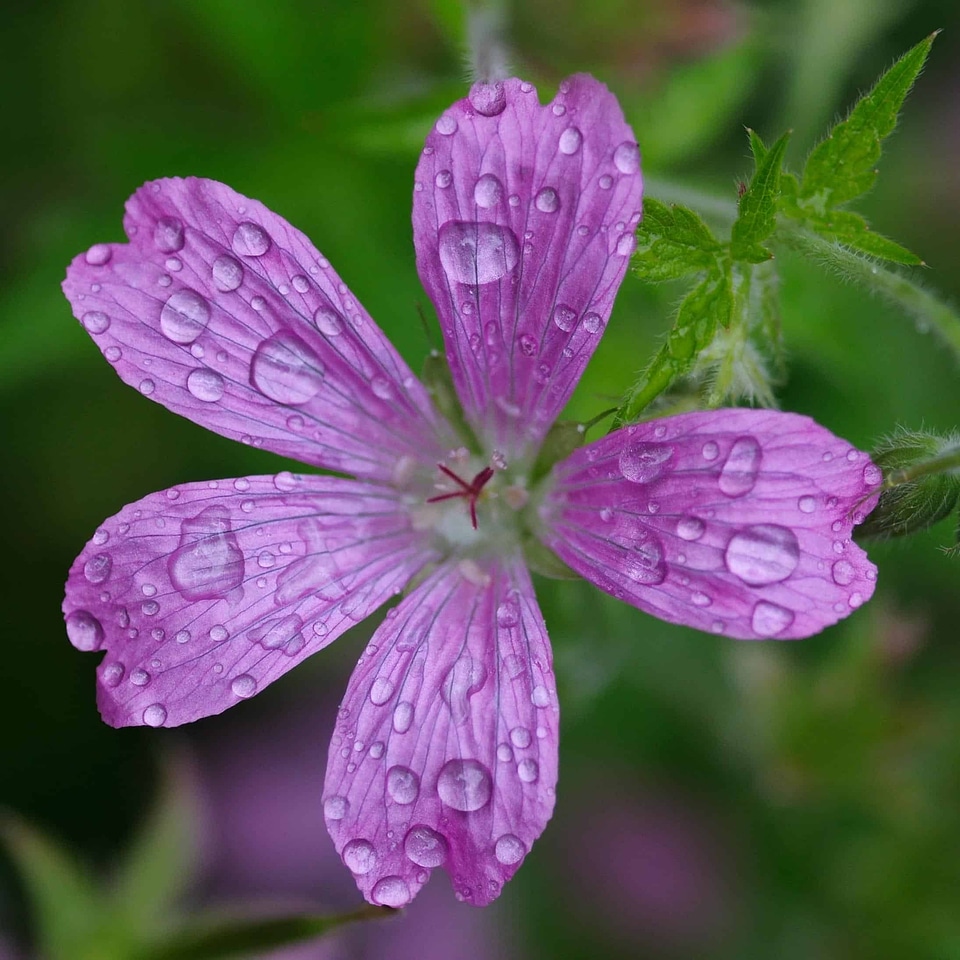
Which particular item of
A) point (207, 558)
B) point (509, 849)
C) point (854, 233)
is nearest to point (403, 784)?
point (509, 849)

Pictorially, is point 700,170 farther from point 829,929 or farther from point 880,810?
point 829,929

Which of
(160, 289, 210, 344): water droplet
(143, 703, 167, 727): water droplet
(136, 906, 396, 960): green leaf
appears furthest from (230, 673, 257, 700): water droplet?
(160, 289, 210, 344): water droplet

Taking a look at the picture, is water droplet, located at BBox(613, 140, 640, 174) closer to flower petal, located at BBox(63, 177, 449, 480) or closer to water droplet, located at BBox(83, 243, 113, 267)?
flower petal, located at BBox(63, 177, 449, 480)

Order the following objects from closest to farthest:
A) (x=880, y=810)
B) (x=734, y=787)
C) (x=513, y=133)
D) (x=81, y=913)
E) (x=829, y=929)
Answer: (x=513, y=133) → (x=81, y=913) → (x=880, y=810) → (x=829, y=929) → (x=734, y=787)

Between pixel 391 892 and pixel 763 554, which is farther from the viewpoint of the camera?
pixel 391 892

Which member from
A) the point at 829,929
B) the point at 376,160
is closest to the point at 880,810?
the point at 829,929

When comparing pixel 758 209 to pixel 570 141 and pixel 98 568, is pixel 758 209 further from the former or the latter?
pixel 98 568
